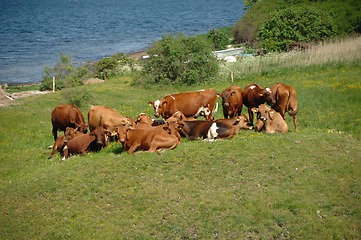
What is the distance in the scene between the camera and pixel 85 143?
13.8 m

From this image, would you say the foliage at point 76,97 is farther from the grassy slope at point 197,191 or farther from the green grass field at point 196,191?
the grassy slope at point 197,191

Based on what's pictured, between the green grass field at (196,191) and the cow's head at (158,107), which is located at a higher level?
the cow's head at (158,107)

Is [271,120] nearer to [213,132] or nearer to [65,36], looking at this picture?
[213,132]

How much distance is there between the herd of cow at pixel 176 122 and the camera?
514 inches

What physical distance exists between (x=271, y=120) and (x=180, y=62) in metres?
18.6

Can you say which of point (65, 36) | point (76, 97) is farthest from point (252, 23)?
point (65, 36)

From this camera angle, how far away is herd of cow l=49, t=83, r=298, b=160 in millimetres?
13062

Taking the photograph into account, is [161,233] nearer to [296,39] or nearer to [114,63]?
[296,39]

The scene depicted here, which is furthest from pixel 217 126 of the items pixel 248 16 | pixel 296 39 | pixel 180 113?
pixel 248 16

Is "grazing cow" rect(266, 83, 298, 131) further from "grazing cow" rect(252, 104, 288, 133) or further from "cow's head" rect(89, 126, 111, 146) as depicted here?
"cow's head" rect(89, 126, 111, 146)

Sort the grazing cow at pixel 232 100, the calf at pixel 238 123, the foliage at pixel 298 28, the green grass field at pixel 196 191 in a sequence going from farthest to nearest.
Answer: the foliage at pixel 298 28, the grazing cow at pixel 232 100, the calf at pixel 238 123, the green grass field at pixel 196 191

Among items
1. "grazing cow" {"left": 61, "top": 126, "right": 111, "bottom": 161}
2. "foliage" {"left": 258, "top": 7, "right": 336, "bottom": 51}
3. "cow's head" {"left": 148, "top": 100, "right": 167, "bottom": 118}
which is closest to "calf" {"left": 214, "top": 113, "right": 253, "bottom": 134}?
"cow's head" {"left": 148, "top": 100, "right": 167, "bottom": 118}

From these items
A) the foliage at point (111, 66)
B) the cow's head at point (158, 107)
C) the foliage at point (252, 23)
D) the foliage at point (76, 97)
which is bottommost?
the cow's head at point (158, 107)

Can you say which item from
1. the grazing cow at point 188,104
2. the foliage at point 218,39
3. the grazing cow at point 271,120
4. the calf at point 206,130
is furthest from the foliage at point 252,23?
the calf at point 206,130
